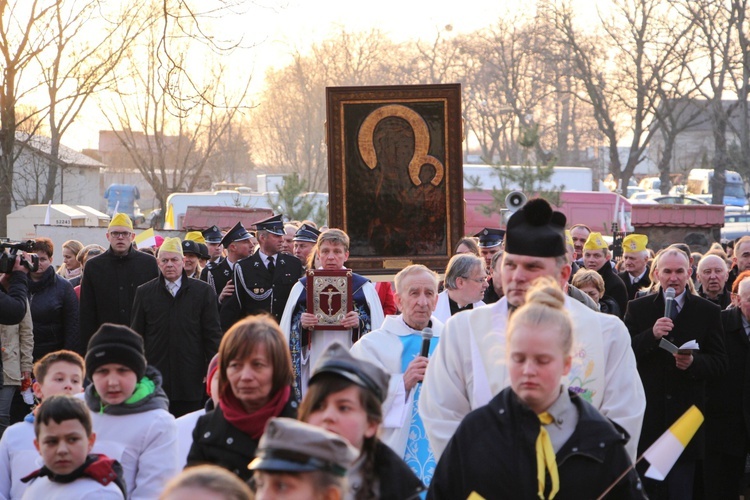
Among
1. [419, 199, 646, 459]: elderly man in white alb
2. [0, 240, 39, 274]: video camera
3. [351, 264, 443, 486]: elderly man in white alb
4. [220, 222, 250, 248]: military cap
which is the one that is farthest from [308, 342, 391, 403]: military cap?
[220, 222, 250, 248]: military cap

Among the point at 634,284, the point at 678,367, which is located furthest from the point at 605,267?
the point at 678,367

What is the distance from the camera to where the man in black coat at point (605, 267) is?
1204 cm

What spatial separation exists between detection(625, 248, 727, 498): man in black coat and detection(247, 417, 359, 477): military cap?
21.1 ft

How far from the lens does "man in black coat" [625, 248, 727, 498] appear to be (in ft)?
31.4

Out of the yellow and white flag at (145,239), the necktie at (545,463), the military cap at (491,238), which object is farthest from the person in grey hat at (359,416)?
the yellow and white flag at (145,239)

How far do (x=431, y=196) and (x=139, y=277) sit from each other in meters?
3.77

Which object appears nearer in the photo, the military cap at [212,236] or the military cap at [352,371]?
the military cap at [352,371]

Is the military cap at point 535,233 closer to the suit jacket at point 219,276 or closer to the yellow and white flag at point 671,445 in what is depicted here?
the yellow and white flag at point 671,445

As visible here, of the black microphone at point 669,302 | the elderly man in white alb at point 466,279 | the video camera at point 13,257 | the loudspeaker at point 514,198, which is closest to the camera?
the elderly man in white alb at point 466,279

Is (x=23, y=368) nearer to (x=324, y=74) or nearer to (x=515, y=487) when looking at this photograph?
(x=515, y=487)

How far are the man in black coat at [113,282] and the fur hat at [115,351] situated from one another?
5.58m

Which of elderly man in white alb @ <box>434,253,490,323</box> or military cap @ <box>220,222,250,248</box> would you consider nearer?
elderly man in white alb @ <box>434,253,490,323</box>

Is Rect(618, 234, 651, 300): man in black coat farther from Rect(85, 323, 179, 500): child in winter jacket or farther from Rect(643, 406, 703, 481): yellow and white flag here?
Rect(643, 406, 703, 481): yellow and white flag

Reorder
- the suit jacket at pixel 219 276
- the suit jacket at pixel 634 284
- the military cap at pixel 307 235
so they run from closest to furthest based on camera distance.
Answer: the suit jacket at pixel 634 284 → the military cap at pixel 307 235 → the suit jacket at pixel 219 276
